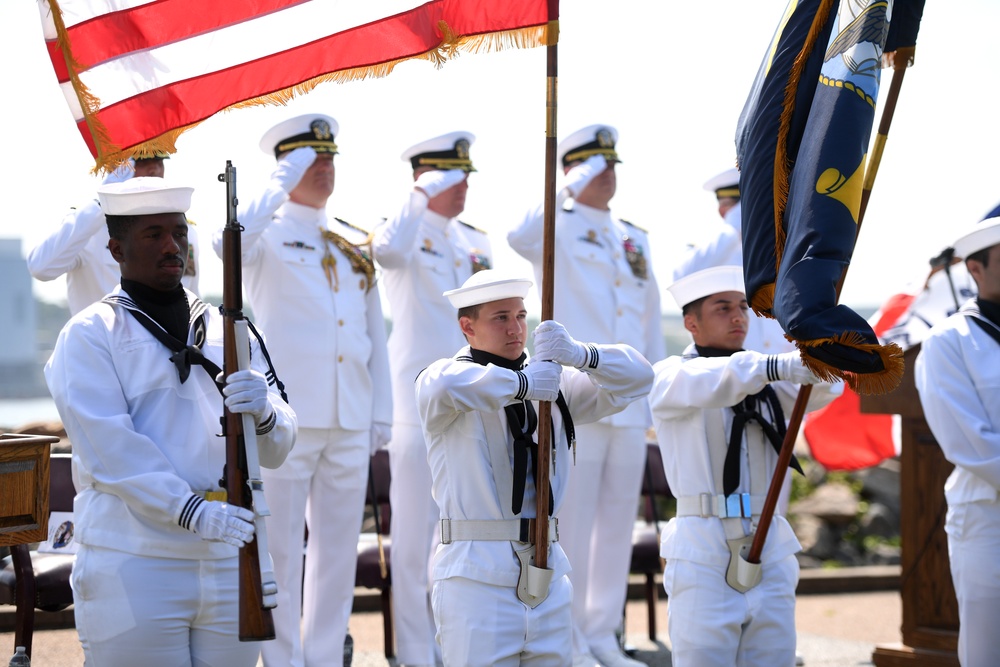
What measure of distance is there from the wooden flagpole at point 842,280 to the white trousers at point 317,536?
92.4 inches

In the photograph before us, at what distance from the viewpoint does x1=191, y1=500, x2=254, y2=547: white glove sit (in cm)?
370

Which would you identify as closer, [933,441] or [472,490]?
[472,490]

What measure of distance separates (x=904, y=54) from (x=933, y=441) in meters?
3.17

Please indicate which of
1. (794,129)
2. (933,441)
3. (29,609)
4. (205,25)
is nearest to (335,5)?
(205,25)

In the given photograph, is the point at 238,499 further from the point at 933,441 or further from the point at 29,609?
the point at 933,441

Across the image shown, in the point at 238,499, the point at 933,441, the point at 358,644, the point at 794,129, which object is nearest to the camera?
the point at 238,499

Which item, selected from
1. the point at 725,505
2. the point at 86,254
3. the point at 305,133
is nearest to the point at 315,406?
the point at 86,254

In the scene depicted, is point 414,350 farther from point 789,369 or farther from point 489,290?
point 789,369

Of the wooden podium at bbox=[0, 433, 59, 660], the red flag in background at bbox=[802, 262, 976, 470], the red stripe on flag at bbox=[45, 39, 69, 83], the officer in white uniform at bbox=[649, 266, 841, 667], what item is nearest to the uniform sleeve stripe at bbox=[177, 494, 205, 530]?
the wooden podium at bbox=[0, 433, 59, 660]

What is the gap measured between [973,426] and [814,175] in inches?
82.8

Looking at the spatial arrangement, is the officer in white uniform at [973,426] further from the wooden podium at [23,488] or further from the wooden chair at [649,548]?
the wooden podium at [23,488]

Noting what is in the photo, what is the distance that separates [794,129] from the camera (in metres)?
4.26

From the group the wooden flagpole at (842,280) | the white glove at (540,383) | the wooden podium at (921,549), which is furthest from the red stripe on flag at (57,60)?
the wooden podium at (921,549)

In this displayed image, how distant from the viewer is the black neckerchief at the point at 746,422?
516 cm
